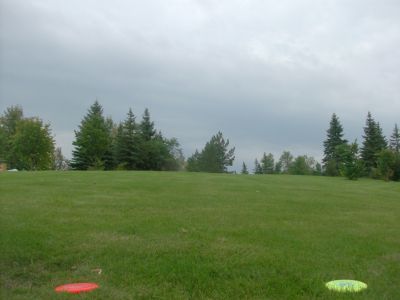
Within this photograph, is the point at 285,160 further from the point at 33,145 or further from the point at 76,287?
the point at 76,287

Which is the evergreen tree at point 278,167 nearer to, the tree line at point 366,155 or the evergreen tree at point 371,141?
the tree line at point 366,155

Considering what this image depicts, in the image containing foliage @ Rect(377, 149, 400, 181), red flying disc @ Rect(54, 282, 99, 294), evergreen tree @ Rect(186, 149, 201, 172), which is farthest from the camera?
evergreen tree @ Rect(186, 149, 201, 172)

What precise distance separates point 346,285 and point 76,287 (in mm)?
3025

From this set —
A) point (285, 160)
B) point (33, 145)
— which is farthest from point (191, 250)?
point (285, 160)

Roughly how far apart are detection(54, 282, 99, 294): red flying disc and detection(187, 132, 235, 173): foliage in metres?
79.9

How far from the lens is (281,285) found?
562 cm

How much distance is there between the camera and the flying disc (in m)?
5.38

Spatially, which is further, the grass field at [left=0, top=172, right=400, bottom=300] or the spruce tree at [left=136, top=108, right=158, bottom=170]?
the spruce tree at [left=136, top=108, right=158, bottom=170]

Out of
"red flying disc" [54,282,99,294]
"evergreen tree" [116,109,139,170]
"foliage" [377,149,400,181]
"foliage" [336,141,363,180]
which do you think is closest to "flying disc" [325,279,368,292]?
"red flying disc" [54,282,99,294]

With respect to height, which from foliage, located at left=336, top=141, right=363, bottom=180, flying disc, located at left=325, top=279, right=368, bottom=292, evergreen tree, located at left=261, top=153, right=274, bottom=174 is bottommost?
flying disc, located at left=325, top=279, right=368, bottom=292

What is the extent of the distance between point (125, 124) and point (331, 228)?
184 ft

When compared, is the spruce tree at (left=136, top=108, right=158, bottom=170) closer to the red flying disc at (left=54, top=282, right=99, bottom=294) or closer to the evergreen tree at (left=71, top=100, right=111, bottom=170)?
the evergreen tree at (left=71, top=100, right=111, bottom=170)

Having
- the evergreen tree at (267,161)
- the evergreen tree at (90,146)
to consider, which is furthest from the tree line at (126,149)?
the evergreen tree at (267,161)

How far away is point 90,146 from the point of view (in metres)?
55.0
